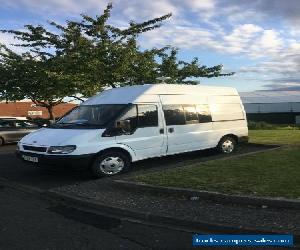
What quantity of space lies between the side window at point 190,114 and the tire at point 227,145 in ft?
4.20

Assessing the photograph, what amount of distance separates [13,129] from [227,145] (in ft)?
A: 35.5

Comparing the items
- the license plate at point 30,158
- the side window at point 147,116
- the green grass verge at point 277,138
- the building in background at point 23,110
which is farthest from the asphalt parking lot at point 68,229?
the building in background at point 23,110

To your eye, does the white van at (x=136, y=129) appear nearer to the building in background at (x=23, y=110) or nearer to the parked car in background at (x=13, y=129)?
the parked car in background at (x=13, y=129)

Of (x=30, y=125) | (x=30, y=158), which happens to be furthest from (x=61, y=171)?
(x=30, y=125)

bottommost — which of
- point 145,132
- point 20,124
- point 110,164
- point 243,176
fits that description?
point 243,176

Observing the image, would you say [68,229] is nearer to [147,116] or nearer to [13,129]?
[147,116]

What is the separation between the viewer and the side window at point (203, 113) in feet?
43.4

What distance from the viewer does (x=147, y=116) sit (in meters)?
11.9

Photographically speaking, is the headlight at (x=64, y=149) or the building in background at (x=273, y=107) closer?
the headlight at (x=64, y=149)

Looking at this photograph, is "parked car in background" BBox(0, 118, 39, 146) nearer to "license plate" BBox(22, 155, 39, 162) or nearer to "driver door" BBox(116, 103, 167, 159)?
"license plate" BBox(22, 155, 39, 162)

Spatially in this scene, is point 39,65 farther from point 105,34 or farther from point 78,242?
point 78,242

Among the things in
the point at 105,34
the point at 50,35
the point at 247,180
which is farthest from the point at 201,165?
the point at 50,35

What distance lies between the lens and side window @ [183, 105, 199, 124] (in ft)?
42.1

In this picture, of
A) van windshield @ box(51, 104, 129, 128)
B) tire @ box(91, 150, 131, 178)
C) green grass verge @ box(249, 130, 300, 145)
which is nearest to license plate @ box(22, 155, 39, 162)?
van windshield @ box(51, 104, 129, 128)
